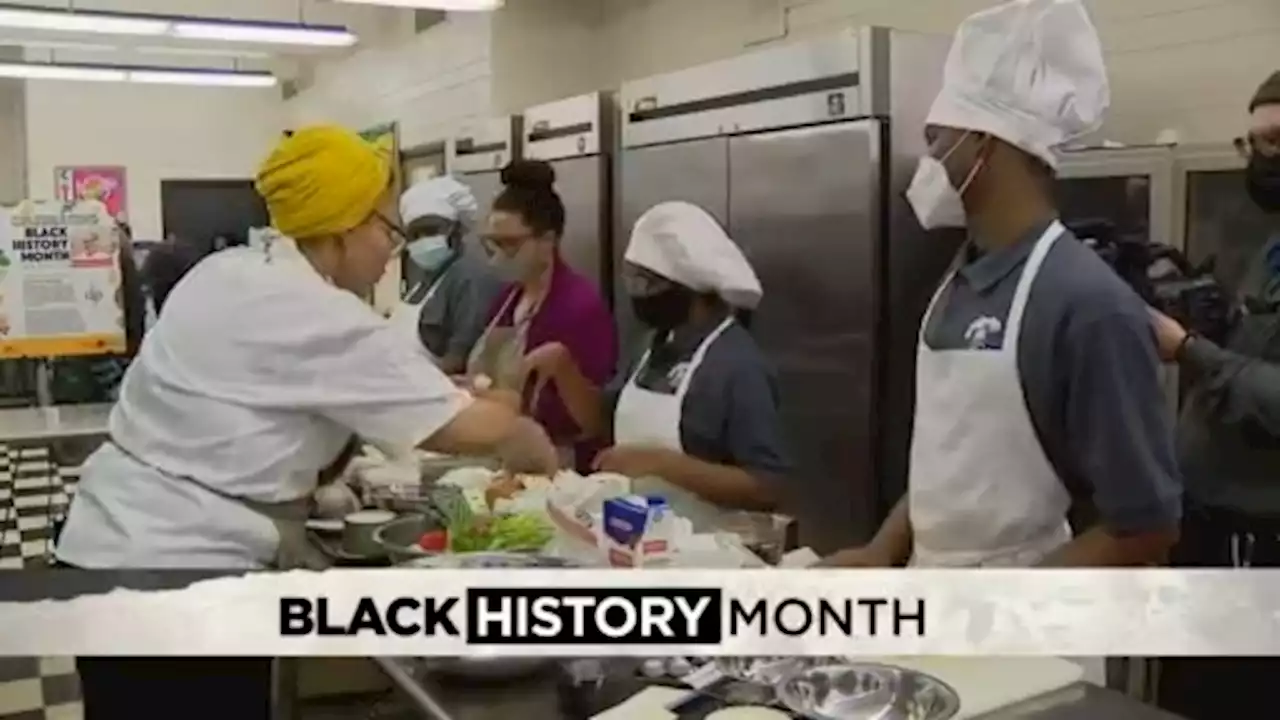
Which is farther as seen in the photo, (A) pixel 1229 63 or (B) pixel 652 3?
(B) pixel 652 3

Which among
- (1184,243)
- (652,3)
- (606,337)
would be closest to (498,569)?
(606,337)

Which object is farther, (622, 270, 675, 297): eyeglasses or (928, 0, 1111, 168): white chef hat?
(622, 270, 675, 297): eyeglasses

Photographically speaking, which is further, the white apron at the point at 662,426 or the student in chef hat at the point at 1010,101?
the white apron at the point at 662,426

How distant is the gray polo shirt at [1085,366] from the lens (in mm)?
1021

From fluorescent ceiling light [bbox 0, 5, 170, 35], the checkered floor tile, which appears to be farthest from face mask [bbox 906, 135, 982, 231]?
the checkered floor tile

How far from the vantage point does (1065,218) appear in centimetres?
105

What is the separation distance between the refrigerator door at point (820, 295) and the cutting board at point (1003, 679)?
0.16 m

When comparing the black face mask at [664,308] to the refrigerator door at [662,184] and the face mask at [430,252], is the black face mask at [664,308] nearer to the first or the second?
the refrigerator door at [662,184]

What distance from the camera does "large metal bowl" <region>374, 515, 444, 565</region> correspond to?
44.7 inches

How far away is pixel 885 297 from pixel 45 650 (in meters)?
0.83

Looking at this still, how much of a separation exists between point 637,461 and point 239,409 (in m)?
0.36

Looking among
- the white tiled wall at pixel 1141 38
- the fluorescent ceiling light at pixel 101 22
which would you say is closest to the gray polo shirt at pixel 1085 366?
the white tiled wall at pixel 1141 38

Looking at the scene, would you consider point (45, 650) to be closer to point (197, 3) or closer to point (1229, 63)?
point (197, 3)

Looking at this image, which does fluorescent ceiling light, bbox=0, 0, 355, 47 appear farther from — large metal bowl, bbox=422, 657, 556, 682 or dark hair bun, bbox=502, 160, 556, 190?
large metal bowl, bbox=422, 657, 556, 682
